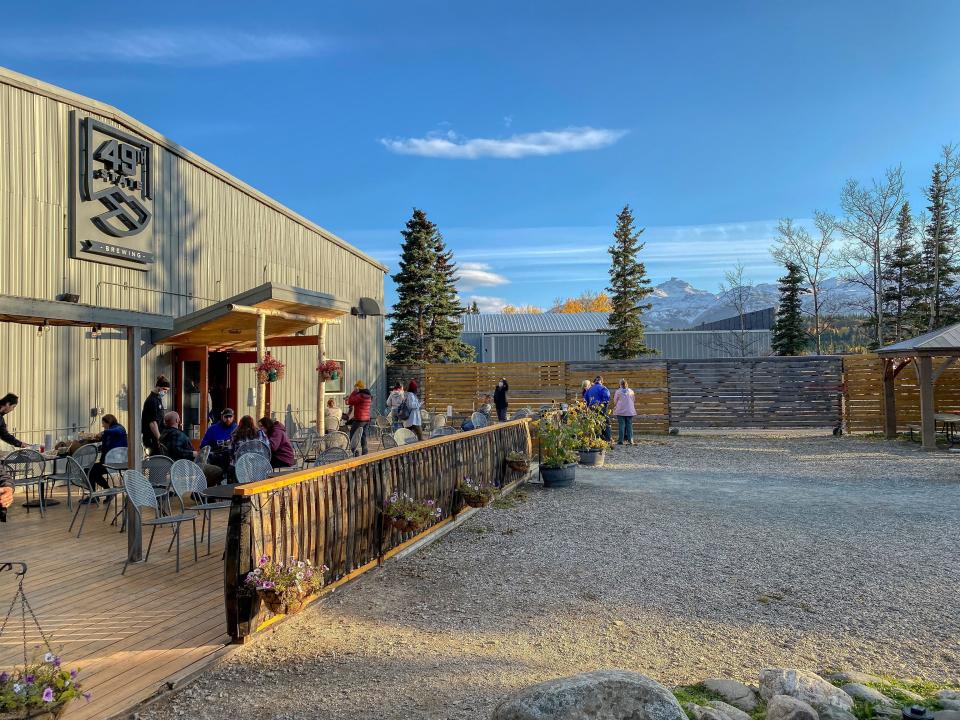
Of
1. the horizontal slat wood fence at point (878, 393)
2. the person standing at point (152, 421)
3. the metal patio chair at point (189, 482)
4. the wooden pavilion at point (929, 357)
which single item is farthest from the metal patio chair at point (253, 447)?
the horizontal slat wood fence at point (878, 393)

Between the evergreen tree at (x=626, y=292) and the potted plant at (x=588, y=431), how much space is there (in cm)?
1571

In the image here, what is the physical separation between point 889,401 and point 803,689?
16.5 metres

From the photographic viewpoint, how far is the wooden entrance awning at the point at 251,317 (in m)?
10.7

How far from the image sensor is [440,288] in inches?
1198

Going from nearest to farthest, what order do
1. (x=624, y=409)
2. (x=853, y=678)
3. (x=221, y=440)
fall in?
(x=853, y=678) < (x=221, y=440) < (x=624, y=409)

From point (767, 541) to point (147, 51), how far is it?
37.6 ft

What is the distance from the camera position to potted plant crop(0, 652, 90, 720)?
111 inches

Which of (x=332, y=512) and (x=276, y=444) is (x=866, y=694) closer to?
(x=332, y=512)

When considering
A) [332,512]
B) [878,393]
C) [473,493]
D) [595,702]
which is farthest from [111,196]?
[878,393]

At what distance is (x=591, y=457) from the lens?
12695mm

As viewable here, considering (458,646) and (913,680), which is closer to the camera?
(913,680)

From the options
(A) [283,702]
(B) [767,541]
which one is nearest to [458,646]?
(A) [283,702]

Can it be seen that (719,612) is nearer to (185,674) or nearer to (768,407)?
(185,674)

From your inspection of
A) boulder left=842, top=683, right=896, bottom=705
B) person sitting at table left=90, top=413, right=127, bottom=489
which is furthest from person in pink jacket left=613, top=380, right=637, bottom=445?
boulder left=842, top=683, right=896, bottom=705
